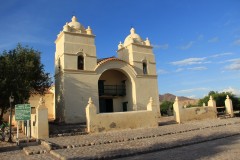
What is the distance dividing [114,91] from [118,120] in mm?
9625

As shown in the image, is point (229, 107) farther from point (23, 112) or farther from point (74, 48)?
point (23, 112)

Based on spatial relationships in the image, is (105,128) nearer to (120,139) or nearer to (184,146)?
(120,139)

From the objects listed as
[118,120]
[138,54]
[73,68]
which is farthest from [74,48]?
[118,120]

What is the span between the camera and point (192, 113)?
21.2 meters

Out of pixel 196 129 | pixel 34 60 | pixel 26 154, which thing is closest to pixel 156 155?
pixel 26 154

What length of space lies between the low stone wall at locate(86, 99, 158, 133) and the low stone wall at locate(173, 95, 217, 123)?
2947 mm

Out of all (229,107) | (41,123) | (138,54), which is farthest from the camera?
(138,54)

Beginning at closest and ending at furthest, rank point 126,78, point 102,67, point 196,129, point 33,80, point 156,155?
point 156,155 → point 196,129 → point 33,80 → point 102,67 → point 126,78

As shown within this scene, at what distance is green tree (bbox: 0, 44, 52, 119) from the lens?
58.9 feet

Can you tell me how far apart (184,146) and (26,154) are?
6868 mm

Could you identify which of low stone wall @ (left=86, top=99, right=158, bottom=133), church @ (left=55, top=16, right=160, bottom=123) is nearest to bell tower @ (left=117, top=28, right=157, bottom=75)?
church @ (left=55, top=16, right=160, bottom=123)

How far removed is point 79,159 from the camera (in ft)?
28.2

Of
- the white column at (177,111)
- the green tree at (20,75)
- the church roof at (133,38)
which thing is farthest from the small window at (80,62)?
the white column at (177,111)

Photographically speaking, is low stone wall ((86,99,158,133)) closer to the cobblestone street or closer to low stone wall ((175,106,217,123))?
the cobblestone street
